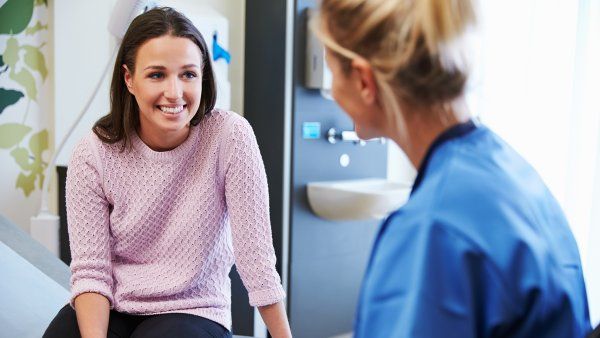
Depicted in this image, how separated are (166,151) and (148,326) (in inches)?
15.0

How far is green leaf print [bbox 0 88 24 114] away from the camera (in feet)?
7.35

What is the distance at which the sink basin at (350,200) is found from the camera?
8.63 ft

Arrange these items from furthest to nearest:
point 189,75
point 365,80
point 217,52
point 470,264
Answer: point 217,52, point 189,75, point 365,80, point 470,264

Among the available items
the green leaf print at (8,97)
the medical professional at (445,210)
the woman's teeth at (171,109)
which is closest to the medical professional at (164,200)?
the woman's teeth at (171,109)

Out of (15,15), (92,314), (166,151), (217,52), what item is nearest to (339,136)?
(217,52)

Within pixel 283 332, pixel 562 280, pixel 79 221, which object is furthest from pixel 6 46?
pixel 562 280

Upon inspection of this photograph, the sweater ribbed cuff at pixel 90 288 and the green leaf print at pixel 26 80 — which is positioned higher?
the green leaf print at pixel 26 80

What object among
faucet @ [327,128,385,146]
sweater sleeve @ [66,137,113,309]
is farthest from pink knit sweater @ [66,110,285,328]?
faucet @ [327,128,385,146]

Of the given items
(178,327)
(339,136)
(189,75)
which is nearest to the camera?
(178,327)

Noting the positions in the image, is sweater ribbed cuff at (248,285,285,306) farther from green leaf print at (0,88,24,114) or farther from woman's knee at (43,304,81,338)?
green leaf print at (0,88,24,114)

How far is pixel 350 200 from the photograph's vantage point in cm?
266

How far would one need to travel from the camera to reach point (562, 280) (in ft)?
2.16

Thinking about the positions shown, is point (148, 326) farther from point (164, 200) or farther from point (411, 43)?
point (411, 43)

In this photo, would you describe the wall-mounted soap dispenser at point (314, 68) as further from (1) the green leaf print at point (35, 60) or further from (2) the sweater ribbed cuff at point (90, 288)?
(2) the sweater ribbed cuff at point (90, 288)
